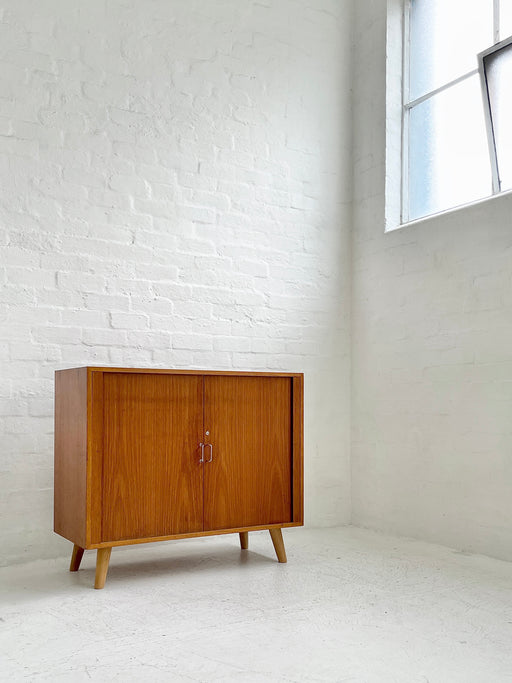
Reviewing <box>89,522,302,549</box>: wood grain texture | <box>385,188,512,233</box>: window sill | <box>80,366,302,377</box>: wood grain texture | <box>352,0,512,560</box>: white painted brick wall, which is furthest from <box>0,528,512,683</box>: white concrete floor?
<box>385,188,512,233</box>: window sill

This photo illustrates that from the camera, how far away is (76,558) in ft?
10.1

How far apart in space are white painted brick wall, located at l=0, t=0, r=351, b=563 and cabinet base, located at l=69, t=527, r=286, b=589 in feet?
0.94

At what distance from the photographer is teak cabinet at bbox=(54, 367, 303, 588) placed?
284cm

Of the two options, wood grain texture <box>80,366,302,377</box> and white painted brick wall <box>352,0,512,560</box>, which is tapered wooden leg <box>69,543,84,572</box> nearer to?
wood grain texture <box>80,366,302,377</box>

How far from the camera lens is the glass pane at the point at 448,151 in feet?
12.0

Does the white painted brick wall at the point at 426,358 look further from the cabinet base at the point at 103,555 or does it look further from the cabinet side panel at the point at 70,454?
the cabinet side panel at the point at 70,454

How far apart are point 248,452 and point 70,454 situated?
78cm

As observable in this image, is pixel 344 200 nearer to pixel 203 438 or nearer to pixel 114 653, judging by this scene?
pixel 203 438

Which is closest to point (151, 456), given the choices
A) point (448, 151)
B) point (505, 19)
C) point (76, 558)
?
point (76, 558)

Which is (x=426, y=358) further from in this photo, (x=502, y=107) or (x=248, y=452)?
(x=502, y=107)

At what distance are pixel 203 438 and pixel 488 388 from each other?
1400 millimetres

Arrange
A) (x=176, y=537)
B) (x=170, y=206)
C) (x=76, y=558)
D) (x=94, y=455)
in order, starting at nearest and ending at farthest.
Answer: (x=94, y=455)
(x=176, y=537)
(x=76, y=558)
(x=170, y=206)

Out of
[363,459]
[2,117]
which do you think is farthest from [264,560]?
[2,117]

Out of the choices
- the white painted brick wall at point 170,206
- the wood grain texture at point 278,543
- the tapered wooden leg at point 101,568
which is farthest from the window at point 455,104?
the tapered wooden leg at point 101,568
